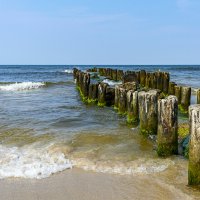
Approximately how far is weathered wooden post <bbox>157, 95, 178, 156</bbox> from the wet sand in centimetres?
108

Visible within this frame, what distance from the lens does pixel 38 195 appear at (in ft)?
17.2

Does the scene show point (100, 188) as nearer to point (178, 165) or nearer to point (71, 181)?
point (71, 181)

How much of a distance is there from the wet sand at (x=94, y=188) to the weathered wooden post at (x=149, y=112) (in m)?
2.57

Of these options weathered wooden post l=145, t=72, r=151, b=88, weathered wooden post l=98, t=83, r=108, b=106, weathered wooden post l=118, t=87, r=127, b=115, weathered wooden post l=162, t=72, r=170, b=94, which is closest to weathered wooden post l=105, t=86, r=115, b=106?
weathered wooden post l=98, t=83, r=108, b=106

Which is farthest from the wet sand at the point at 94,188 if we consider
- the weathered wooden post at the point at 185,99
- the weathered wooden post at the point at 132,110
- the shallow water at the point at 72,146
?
the weathered wooden post at the point at 185,99

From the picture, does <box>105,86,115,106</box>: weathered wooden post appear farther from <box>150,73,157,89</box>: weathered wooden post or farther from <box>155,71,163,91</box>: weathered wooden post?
<box>150,73,157,89</box>: weathered wooden post

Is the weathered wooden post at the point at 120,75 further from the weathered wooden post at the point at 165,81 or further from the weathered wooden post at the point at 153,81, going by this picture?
the weathered wooden post at the point at 165,81

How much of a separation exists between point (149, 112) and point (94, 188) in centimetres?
337

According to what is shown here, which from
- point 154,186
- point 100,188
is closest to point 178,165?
point 154,186

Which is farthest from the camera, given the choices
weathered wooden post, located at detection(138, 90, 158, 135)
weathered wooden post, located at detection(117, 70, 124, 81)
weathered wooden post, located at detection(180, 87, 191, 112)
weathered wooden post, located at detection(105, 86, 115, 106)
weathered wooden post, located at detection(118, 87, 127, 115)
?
weathered wooden post, located at detection(117, 70, 124, 81)

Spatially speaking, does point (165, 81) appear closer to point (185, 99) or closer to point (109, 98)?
point (109, 98)

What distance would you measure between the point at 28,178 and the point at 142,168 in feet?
6.60

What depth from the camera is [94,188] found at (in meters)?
5.53

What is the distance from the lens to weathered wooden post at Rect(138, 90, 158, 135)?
330 inches
